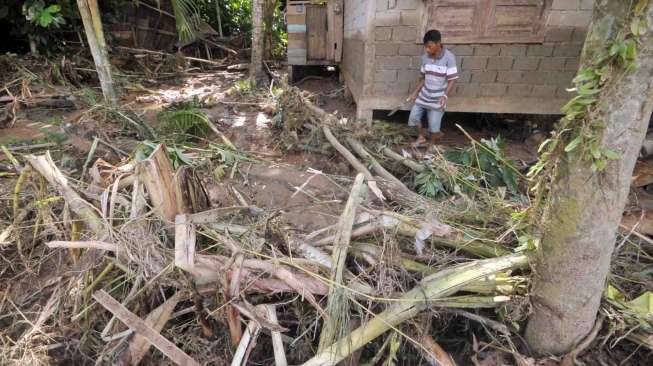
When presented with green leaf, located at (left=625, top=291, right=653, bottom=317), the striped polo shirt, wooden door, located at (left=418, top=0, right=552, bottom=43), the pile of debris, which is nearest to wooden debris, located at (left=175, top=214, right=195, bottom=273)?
the pile of debris

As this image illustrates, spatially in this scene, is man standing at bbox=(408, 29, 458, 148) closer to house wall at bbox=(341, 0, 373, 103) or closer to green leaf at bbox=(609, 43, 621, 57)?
house wall at bbox=(341, 0, 373, 103)

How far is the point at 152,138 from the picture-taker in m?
4.73

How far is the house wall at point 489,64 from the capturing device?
14.2ft

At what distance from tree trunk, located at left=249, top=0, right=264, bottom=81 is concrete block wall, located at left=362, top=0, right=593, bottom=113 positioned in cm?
416

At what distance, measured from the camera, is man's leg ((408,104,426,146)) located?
457cm

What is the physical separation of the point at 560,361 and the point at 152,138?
15.5 ft

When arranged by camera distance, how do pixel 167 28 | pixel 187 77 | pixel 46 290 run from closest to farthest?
pixel 46 290, pixel 187 77, pixel 167 28

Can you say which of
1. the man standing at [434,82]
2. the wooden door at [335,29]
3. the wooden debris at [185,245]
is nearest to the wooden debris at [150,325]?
the wooden debris at [185,245]

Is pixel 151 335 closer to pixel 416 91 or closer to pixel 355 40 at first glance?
pixel 416 91

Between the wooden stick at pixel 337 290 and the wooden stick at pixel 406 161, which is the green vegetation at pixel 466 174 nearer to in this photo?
the wooden stick at pixel 406 161

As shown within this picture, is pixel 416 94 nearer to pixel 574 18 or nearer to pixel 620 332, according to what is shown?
pixel 574 18

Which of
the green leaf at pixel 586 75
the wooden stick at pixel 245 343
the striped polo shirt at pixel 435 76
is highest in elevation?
the green leaf at pixel 586 75

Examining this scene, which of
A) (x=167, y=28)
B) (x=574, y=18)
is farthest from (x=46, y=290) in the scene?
(x=167, y=28)

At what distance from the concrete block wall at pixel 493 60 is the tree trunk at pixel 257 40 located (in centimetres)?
416
